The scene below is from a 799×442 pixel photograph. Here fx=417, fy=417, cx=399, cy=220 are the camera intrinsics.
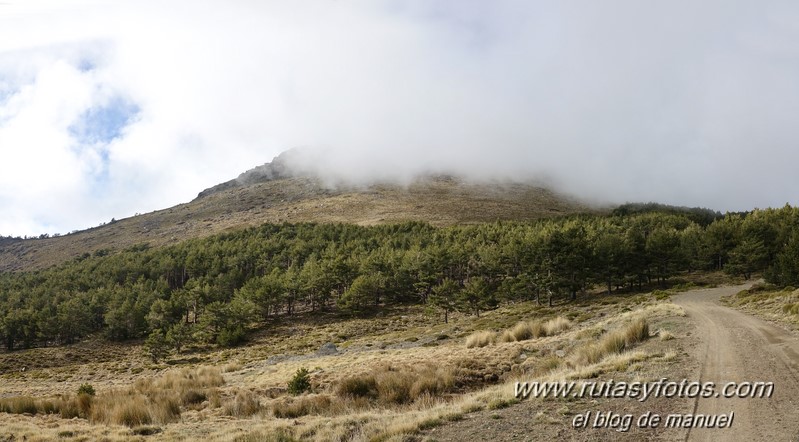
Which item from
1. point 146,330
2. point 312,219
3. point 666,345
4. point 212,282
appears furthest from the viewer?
point 312,219

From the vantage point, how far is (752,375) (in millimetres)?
11211

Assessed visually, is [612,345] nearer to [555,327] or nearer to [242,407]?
[555,327]

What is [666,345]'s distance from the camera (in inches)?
640

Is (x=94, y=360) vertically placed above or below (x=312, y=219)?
below

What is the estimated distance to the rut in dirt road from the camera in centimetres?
777

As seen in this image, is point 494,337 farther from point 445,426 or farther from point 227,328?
point 227,328

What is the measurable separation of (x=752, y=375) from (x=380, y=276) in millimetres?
76266

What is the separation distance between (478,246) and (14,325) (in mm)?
98314

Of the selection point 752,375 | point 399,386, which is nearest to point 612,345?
point 752,375

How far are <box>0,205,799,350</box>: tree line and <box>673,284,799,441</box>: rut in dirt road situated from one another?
4471 cm

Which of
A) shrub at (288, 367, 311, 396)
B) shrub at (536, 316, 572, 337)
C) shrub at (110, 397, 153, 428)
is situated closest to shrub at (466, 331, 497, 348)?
shrub at (536, 316, 572, 337)

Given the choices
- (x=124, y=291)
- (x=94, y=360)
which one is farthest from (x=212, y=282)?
(x=94, y=360)

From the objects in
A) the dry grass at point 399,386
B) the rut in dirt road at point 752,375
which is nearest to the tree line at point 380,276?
the rut in dirt road at point 752,375

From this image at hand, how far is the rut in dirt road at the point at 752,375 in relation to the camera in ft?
25.5
